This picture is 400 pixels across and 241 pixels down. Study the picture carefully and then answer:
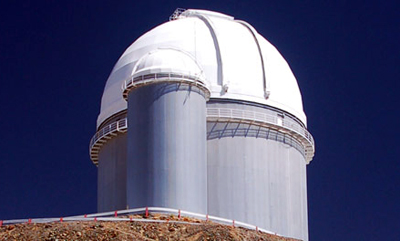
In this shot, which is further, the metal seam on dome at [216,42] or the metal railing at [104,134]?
the metal railing at [104,134]

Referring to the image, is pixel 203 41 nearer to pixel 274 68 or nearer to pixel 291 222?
pixel 274 68

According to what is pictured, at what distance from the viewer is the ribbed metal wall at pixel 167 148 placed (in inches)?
1826

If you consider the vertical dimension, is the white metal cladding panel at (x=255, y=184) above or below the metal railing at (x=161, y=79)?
below

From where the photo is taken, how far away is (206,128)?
51.2 m

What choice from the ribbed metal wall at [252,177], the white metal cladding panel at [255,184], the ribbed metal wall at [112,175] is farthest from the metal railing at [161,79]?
the ribbed metal wall at [112,175]

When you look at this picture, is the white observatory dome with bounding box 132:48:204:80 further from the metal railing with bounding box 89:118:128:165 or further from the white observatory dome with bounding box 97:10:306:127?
the metal railing with bounding box 89:118:128:165

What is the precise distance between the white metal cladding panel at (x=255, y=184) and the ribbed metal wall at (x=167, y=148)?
3.02 m

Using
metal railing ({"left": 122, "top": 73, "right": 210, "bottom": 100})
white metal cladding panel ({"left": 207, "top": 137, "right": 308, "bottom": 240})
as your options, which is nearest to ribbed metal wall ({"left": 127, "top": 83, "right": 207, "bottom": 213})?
metal railing ({"left": 122, "top": 73, "right": 210, "bottom": 100})

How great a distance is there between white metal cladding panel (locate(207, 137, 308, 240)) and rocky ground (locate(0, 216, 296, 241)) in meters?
8.32

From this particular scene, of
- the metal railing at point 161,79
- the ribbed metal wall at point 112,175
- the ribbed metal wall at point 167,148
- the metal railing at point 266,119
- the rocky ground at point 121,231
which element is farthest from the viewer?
the ribbed metal wall at point 112,175

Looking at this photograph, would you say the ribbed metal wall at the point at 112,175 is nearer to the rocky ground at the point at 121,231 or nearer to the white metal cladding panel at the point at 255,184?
the white metal cladding panel at the point at 255,184

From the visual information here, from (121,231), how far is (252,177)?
12.9 metres

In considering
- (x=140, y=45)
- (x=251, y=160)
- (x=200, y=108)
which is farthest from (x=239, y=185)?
(x=140, y=45)

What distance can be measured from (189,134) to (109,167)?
8269mm
